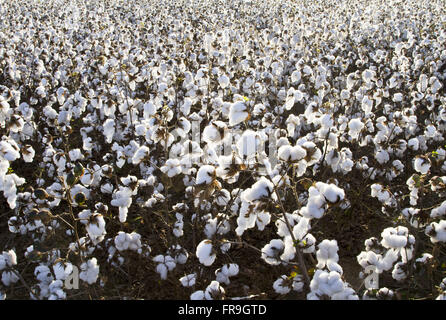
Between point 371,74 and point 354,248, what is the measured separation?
237cm

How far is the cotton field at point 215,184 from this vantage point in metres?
2.46

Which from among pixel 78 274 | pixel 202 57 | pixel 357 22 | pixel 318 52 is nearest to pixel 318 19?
pixel 357 22

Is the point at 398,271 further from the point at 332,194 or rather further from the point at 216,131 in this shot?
the point at 216,131

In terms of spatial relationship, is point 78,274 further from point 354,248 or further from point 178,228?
point 354,248

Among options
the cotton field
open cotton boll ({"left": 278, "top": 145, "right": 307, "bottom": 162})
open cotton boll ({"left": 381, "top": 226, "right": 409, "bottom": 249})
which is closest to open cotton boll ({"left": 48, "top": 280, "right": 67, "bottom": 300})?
the cotton field

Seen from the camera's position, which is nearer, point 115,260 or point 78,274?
point 78,274

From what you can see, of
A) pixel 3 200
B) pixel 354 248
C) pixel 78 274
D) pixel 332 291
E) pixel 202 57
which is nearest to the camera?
pixel 332 291

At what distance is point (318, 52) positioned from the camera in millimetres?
7883

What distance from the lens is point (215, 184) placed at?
2.46 metres

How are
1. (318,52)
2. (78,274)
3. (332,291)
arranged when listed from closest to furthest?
(332,291), (78,274), (318,52)

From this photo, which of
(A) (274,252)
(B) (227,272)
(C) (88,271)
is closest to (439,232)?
(A) (274,252)

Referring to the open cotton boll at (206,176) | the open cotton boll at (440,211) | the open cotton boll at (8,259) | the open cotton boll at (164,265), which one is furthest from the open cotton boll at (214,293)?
the open cotton boll at (440,211)

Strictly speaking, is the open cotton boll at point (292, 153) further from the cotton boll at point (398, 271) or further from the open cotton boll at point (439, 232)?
the cotton boll at point (398, 271)

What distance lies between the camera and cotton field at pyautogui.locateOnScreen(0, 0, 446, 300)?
2.46m
